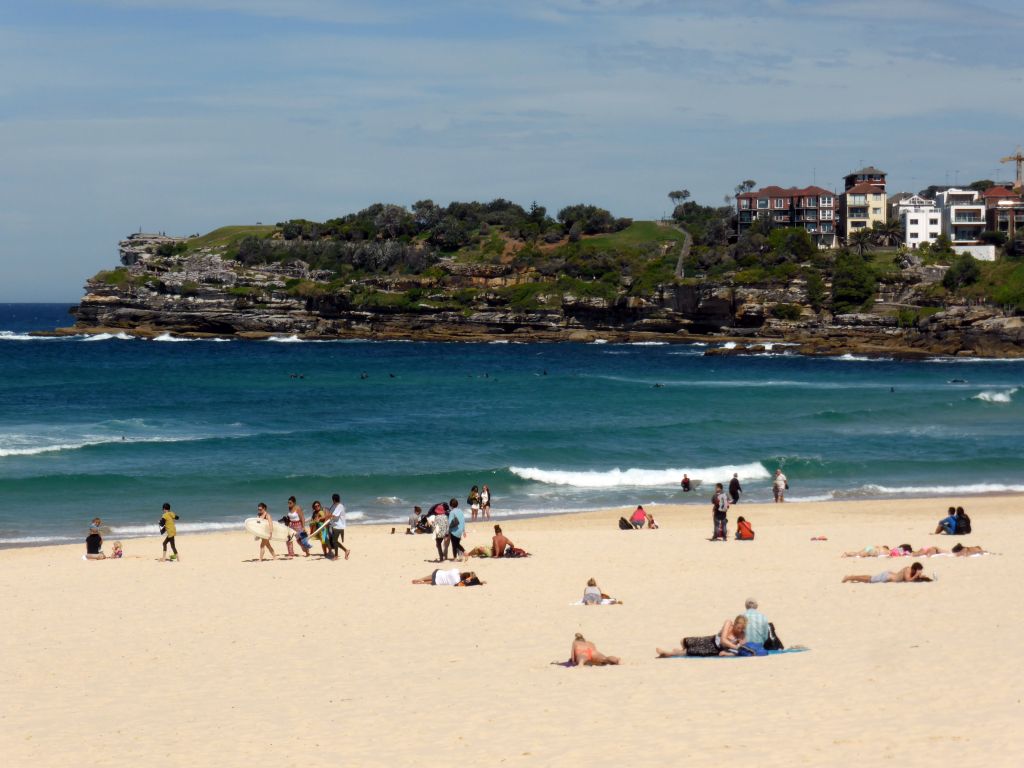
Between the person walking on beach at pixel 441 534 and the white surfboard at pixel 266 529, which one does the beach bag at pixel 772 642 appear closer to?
the person walking on beach at pixel 441 534

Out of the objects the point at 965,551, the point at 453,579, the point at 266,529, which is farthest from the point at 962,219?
the point at 453,579

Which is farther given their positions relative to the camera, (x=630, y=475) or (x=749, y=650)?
(x=630, y=475)

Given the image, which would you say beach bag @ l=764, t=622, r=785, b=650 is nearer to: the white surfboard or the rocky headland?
the white surfboard

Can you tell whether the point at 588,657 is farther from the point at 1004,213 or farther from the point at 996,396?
the point at 1004,213

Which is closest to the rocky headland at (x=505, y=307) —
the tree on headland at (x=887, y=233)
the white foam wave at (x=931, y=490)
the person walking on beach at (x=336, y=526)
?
the tree on headland at (x=887, y=233)

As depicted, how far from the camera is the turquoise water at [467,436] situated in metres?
30.5

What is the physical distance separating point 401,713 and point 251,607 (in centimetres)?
608

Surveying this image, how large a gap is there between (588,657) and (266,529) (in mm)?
9550

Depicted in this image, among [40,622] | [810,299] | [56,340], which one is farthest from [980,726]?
[56,340]

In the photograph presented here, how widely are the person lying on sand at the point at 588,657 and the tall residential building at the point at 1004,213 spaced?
115 meters

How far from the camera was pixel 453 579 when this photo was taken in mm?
17594

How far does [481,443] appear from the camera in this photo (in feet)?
131

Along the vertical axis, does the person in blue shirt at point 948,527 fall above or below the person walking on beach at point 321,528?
below

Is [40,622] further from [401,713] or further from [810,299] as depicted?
[810,299]
